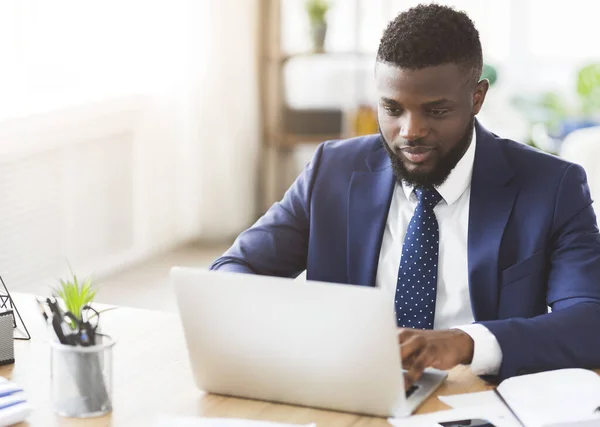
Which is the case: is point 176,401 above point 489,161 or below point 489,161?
below

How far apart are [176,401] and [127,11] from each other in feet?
11.3

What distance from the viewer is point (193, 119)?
518 cm

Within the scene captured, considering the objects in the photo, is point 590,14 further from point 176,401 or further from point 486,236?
point 176,401

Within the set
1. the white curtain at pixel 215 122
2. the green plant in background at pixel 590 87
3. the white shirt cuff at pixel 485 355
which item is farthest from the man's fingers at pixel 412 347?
the green plant in background at pixel 590 87

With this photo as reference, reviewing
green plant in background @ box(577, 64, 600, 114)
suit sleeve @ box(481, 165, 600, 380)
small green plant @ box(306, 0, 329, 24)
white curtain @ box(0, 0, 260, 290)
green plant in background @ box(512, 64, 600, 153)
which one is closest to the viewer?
suit sleeve @ box(481, 165, 600, 380)

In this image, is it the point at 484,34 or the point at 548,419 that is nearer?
the point at 548,419

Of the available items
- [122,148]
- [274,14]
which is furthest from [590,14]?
[122,148]

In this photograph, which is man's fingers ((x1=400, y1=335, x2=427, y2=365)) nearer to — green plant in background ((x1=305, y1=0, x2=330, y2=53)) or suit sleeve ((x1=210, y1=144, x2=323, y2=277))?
suit sleeve ((x1=210, y1=144, x2=323, y2=277))

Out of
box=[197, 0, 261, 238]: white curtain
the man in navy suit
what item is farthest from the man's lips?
box=[197, 0, 261, 238]: white curtain

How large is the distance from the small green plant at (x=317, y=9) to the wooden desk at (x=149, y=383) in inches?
149

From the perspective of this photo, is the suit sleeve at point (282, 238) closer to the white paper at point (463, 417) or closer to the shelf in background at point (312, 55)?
the white paper at point (463, 417)

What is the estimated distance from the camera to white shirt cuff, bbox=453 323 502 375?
5.32 feet

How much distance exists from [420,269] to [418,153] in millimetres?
239

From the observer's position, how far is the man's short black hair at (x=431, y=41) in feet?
5.98
